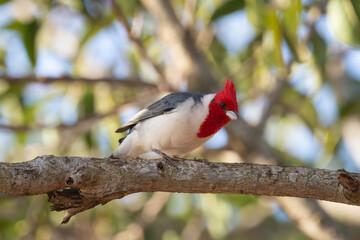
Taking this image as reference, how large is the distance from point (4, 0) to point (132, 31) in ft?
4.77

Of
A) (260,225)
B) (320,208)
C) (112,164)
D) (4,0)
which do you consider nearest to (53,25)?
(4,0)

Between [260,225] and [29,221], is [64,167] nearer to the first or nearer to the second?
[29,221]

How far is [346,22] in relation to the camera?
419 cm

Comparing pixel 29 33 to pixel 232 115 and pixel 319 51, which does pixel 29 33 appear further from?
pixel 319 51

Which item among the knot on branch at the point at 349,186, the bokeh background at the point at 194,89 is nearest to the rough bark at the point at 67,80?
the bokeh background at the point at 194,89

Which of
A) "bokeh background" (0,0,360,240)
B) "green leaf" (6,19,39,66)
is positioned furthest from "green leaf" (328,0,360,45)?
"green leaf" (6,19,39,66)

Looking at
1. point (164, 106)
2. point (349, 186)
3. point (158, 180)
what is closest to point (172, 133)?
point (164, 106)

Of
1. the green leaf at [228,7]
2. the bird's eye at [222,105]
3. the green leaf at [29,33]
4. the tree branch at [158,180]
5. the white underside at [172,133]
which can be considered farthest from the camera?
the green leaf at [29,33]

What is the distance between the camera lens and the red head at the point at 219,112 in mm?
4074

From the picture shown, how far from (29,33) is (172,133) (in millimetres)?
2651

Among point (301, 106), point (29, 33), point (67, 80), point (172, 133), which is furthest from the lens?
point (301, 106)

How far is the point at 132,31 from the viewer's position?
5395 mm

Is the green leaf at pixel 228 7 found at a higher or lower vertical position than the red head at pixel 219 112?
higher

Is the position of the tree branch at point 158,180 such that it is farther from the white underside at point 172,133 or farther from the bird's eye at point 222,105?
the bird's eye at point 222,105
